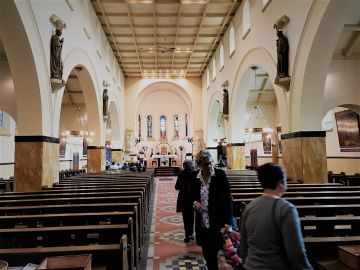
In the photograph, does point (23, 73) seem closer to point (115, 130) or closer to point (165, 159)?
point (115, 130)

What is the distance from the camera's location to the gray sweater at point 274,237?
199 cm

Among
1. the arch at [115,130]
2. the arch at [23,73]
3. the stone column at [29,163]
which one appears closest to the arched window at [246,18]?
the arch at [23,73]

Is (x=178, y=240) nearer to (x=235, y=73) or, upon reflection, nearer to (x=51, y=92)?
(x=51, y=92)

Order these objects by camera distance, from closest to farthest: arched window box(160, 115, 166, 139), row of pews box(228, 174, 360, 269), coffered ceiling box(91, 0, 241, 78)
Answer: row of pews box(228, 174, 360, 269), coffered ceiling box(91, 0, 241, 78), arched window box(160, 115, 166, 139)

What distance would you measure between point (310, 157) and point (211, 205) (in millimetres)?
5790

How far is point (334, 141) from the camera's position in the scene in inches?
551

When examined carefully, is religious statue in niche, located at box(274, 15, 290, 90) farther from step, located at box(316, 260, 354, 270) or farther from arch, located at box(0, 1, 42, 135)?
step, located at box(316, 260, 354, 270)

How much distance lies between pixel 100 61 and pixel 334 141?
10.9 meters

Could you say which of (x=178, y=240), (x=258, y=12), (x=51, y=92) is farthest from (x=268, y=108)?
(x=178, y=240)

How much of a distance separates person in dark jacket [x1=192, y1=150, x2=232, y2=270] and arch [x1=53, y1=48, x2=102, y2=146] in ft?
22.6

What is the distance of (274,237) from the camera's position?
6.81ft

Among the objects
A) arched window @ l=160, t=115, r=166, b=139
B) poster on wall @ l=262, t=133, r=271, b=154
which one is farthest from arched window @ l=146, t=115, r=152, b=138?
poster on wall @ l=262, t=133, r=271, b=154

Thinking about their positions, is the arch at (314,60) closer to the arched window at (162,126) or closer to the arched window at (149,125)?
the arched window at (162,126)

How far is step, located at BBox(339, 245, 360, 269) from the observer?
2416 mm
